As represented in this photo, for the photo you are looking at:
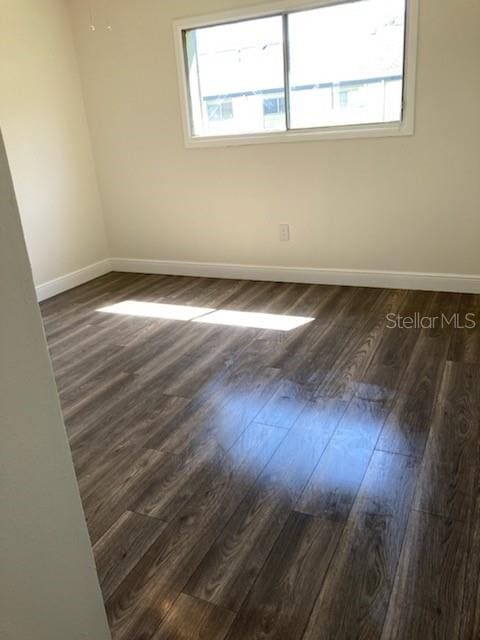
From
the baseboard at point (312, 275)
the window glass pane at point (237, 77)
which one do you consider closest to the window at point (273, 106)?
the window glass pane at point (237, 77)

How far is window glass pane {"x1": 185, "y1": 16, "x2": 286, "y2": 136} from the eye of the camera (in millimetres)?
3549

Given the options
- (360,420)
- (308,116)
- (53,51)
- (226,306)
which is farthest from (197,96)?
(360,420)

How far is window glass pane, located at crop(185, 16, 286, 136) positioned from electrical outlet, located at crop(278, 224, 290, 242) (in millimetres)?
714

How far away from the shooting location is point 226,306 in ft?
11.9

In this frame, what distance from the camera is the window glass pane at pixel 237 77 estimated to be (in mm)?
3549

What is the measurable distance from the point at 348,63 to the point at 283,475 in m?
2.82

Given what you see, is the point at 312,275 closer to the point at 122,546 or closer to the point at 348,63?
the point at 348,63

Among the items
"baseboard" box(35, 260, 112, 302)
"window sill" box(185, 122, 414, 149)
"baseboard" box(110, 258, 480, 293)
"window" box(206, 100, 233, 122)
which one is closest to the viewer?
"window sill" box(185, 122, 414, 149)

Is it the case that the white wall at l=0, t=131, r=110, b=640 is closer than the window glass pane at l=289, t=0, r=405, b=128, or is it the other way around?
the white wall at l=0, t=131, r=110, b=640

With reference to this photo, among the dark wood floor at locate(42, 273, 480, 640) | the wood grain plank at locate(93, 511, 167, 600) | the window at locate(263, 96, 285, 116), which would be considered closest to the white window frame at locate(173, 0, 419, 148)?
the window at locate(263, 96, 285, 116)

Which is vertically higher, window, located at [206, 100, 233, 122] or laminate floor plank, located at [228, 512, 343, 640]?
window, located at [206, 100, 233, 122]

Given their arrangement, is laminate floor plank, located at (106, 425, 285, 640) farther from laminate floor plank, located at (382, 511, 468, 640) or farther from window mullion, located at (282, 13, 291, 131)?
window mullion, located at (282, 13, 291, 131)

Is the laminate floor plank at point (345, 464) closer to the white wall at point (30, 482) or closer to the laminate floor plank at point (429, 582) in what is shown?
the laminate floor plank at point (429, 582)

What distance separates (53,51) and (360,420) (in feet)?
12.3
